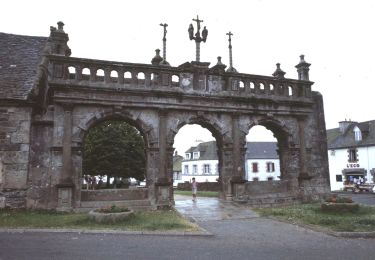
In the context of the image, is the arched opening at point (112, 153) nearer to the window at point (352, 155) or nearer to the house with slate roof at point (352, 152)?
the house with slate roof at point (352, 152)

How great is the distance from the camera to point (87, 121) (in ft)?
43.5

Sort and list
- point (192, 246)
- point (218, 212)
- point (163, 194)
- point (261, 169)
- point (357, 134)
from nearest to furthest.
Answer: point (192, 246) → point (218, 212) → point (163, 194) → point (357, 134) → point (261, 169)

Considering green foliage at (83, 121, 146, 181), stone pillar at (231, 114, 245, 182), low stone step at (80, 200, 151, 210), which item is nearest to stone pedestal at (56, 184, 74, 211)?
low stone step at (80, 200, 151, 210)

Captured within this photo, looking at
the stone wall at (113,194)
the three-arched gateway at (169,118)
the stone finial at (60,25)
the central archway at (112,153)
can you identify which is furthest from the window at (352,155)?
the stone finial at (60,25)

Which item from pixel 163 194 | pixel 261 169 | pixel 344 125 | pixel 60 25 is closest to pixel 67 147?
pixel 163 194

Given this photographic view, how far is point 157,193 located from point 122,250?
6.70m

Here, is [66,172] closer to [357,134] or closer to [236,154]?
[236,154]

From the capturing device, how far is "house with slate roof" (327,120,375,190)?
113 feet

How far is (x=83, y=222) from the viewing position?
989 cm

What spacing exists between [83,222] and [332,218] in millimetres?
7809

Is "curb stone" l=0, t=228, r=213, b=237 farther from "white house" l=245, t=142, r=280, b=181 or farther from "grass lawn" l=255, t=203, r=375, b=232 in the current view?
"white house" l=245, t=142, r=280, b=181

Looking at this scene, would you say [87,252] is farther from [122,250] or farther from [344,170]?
[344,170]

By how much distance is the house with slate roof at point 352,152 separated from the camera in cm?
3458

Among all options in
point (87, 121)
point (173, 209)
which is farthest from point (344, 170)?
point (87, 121)
